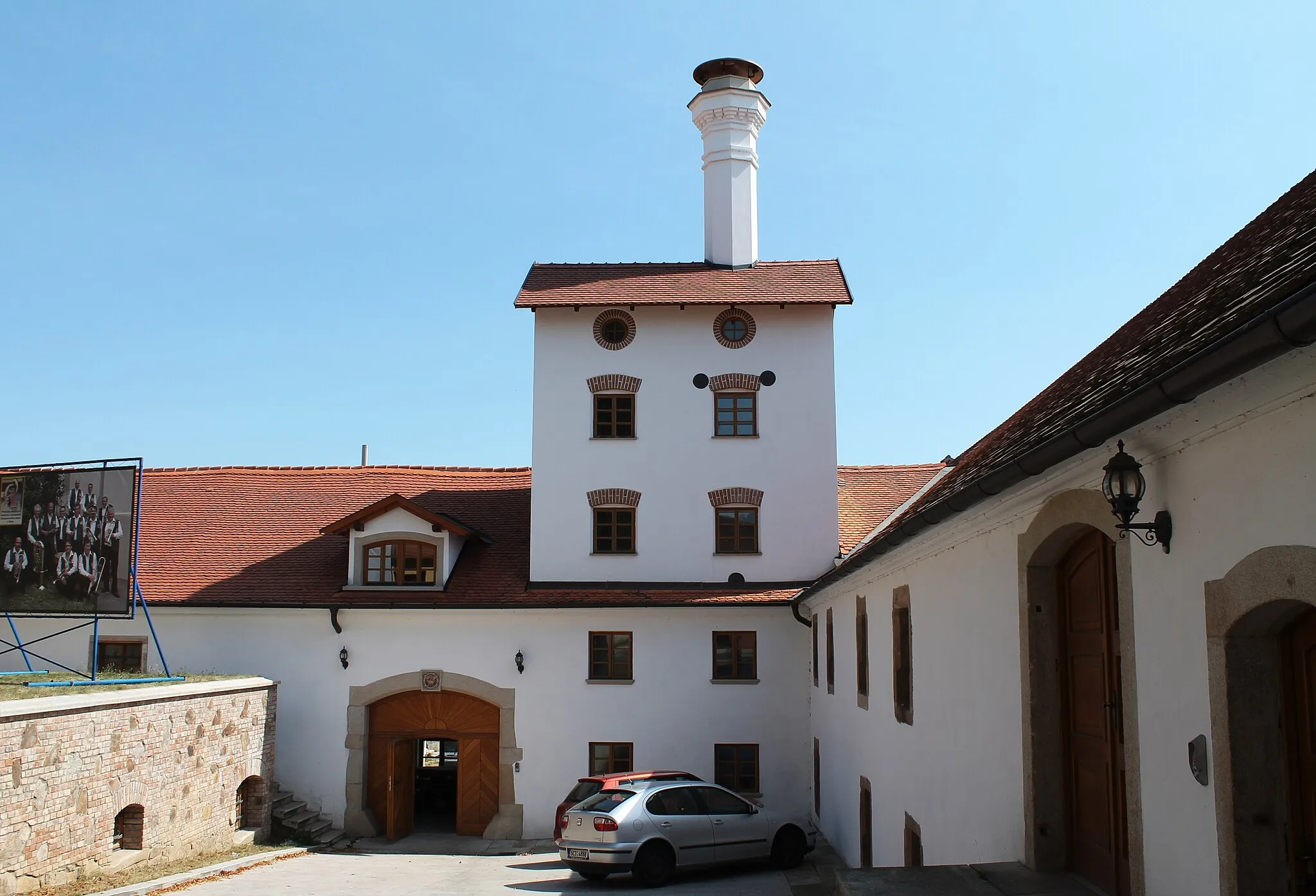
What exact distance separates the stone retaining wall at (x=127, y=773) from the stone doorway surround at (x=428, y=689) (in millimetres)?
1776

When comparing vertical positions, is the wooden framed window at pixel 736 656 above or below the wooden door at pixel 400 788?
above

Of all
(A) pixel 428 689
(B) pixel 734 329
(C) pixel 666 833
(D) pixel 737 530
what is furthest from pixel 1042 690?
(B) pixel 734 329

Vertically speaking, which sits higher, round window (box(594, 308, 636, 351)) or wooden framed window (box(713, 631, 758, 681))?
round window (box(594, 308, 636, 351))

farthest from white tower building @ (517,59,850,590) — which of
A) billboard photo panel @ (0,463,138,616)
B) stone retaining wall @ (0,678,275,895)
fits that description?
billboard photo panel @ (0,463,138,616)

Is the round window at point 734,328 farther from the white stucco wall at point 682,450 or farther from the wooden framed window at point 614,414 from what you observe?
the wooden framed window at point 614,414

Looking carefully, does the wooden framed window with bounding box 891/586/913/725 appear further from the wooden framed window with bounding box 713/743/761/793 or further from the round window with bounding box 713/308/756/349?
the round window with bounding box 713/308/756/349

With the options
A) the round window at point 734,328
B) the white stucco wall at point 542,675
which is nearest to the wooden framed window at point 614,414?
the round window at point 734,328

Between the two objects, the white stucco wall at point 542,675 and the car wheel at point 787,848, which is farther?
the white stucco wall at point 542,675

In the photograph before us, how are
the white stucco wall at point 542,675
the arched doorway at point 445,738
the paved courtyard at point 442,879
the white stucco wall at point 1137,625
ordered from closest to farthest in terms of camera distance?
the white stucco wall at point 1137,625 → the paved courtyard at point 442,879 → the white stucco wall at point 542,675 → the arched doorway at point 445,738

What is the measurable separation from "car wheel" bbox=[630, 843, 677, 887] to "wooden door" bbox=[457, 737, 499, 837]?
7.62m

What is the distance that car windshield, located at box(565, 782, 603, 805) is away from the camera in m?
18.8

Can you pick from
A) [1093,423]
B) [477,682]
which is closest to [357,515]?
[477,682]

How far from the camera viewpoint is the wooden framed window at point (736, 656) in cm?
2500

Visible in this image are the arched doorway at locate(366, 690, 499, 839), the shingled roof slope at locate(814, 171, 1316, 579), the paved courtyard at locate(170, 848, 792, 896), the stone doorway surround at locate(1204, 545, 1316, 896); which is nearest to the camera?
the stone doorway surround at locate(1204, 545, 1316, 896)
